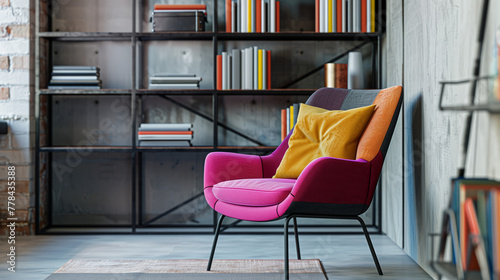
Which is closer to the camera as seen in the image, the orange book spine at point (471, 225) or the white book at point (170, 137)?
the orange book spine at point (471, 225)

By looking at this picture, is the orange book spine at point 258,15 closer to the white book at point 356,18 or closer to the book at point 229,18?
the book at point 229,18

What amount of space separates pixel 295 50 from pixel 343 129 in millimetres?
1388

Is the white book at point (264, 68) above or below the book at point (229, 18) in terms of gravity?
below

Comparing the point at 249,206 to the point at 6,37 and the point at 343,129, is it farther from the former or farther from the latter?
the point at 6,37

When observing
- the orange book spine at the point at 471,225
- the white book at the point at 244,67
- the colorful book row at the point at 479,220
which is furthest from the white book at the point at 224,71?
the orange book spine at the point at 471,225

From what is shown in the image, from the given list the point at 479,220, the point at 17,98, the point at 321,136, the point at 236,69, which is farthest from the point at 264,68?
the point at 479,220

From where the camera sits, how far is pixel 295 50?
12.2ft

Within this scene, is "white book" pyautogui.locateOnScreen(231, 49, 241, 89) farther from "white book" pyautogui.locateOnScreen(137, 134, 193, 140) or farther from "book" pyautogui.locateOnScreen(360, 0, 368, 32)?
"book" pyautogui.locateOnScreen(360, 0, 368, 32)

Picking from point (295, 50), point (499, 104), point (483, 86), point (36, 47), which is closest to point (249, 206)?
point (483, 86)

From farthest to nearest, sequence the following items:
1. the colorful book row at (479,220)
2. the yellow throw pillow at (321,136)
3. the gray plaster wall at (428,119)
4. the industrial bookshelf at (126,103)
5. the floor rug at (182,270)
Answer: the industrial bookshelf at (126,103) → the yellow throw pillow at (321,136) → the floor rug at (182,270) → the gray plaster wall at (428,119) → the colorful book row at (479,220)

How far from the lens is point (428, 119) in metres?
2.42

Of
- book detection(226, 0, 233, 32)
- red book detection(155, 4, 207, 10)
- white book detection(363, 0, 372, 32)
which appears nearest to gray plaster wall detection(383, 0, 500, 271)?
white book detection(363, 0, 372, 32)

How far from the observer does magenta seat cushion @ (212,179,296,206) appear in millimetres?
2189

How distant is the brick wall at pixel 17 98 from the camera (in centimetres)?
334
